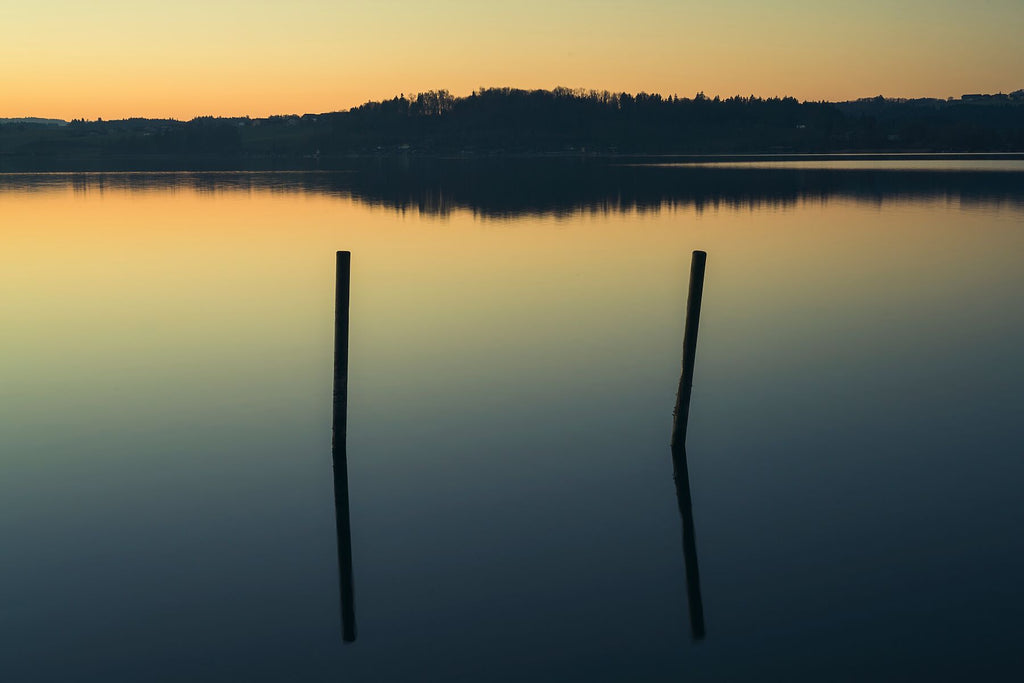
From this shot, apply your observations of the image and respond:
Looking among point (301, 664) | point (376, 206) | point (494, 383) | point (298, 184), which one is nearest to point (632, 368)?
point (494, 383)

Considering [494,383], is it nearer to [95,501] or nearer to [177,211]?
[95,501]

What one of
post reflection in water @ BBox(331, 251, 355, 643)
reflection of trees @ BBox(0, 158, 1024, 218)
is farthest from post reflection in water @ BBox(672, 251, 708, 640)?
reflection of trees @ BBox(0, 158, 1024, 218)

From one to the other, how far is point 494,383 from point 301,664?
35.8 feet

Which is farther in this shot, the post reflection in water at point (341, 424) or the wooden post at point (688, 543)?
the post reflection in water at point (341, 424)

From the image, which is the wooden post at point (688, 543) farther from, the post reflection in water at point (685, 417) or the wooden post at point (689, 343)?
the wooden post at point (689, 343)

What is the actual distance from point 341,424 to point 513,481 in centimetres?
300

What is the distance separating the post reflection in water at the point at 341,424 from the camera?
12250 millimetres

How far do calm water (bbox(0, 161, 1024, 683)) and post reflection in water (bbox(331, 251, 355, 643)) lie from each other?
0.17 m

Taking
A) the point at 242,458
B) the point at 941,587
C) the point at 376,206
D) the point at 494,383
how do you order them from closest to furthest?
1. the point at 941,587
2. the point at 242,458
3. the point at 494,383
4. the point at 376,206

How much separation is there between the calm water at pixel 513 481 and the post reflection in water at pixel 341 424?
0.17 metres

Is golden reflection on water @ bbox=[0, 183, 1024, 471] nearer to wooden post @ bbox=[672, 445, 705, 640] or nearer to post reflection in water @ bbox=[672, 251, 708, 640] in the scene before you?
post reflection in water @ bbox=[672, 251, 708, 640]

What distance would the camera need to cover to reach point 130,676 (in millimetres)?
9406

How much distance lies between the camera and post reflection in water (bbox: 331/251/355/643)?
12.2 metres

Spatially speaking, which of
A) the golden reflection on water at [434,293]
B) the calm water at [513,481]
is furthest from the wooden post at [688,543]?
the golden reflection on water at [434,293]
